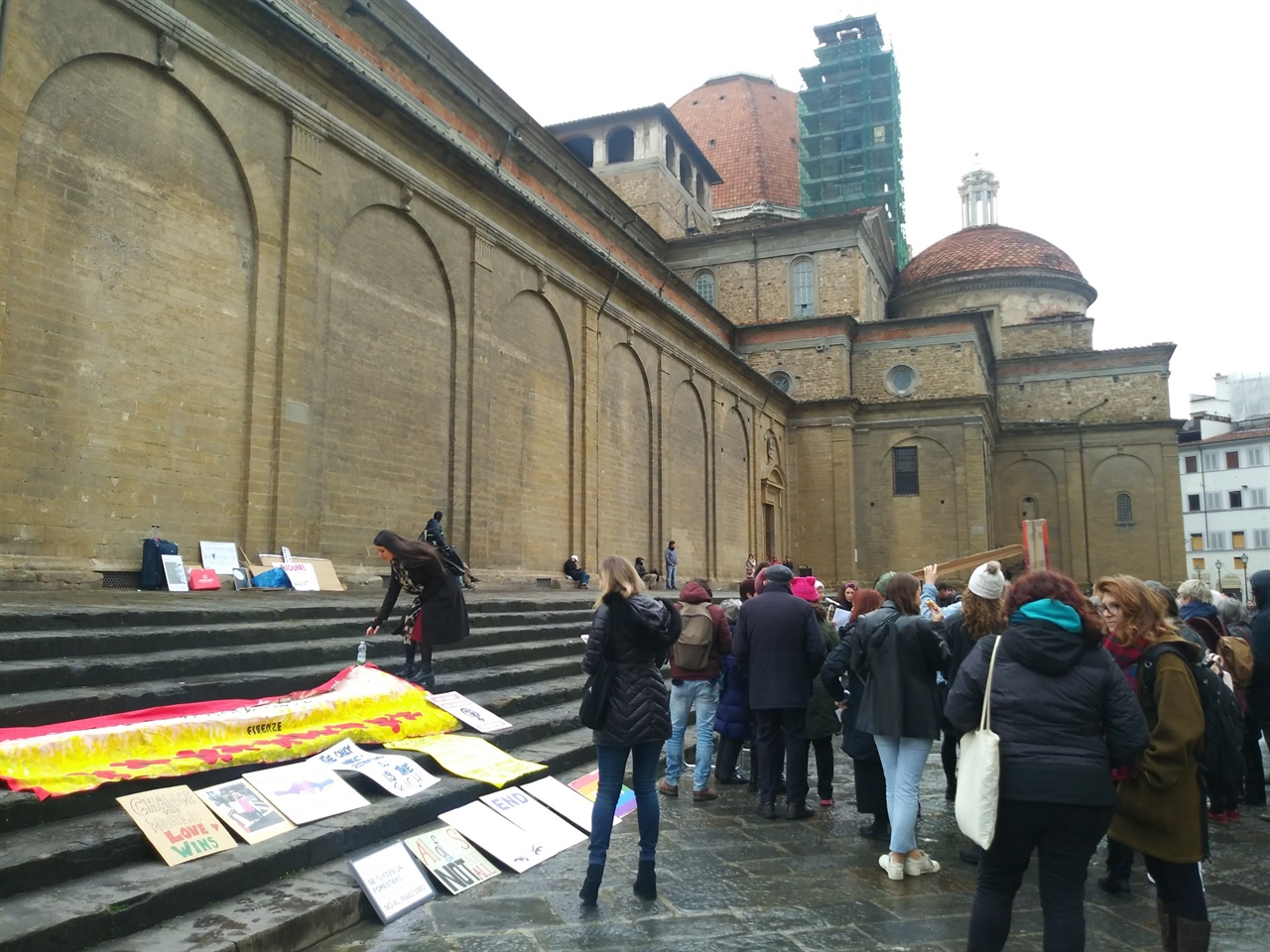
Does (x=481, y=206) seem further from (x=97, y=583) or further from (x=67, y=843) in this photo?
(x=67, y=843)

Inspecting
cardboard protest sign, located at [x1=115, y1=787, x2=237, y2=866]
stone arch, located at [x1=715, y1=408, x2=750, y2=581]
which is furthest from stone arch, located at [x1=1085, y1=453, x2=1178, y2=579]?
cardboard protest sign, located at [x1=115, y1=787, x2=237, y2=866]

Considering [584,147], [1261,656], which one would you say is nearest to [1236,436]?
[584,147]

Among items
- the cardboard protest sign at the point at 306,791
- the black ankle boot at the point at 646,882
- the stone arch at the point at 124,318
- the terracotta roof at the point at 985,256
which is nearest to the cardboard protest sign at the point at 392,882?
the cardboard protest sign at the point at 306,791

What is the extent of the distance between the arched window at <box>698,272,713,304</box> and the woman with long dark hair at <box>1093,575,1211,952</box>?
111 feet

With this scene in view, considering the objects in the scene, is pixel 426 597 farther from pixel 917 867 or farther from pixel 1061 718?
pixel 1061 718

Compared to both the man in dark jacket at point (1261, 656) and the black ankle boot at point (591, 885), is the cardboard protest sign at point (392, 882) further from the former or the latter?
the man in dark jacket at point (1261, 656)

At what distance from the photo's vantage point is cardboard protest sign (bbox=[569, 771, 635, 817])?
6591 mm

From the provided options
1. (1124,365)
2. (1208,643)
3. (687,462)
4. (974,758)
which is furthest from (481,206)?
(1124,365)

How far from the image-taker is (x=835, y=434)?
35469 mm

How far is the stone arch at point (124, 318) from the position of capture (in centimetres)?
929

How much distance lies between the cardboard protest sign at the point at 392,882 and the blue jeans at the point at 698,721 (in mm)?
2793

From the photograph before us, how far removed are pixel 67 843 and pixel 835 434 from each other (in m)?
33.1

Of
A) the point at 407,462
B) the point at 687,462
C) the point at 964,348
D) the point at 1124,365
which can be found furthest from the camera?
the point at 1124,365

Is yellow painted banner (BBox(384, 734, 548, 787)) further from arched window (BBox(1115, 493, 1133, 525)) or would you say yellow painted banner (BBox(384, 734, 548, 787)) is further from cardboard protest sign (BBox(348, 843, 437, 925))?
arched window (BBox(1115, 493, 1133, 525))
